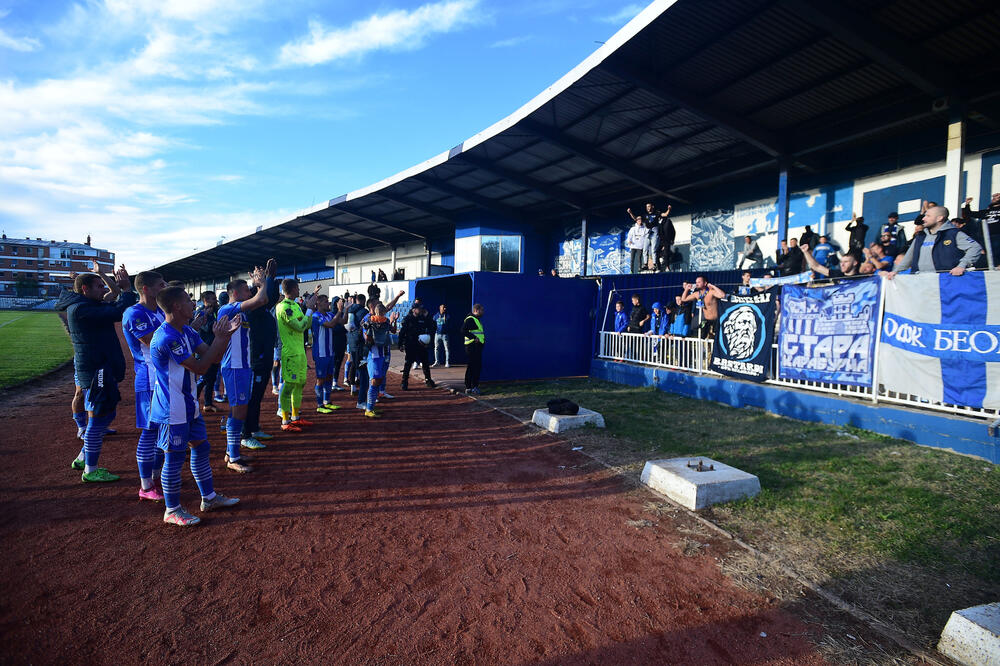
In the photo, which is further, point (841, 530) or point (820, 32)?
point (820, 32)

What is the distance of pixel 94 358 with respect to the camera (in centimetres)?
506

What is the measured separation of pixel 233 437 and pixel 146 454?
1.10 metres

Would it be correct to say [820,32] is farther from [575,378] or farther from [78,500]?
[78,500]

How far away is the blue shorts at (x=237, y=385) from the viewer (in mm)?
5547

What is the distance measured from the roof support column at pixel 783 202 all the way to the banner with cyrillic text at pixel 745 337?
609cm

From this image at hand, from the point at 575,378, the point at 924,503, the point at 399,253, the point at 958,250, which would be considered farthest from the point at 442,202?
the point at 924,503

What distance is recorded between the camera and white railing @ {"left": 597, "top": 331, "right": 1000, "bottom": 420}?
652cm

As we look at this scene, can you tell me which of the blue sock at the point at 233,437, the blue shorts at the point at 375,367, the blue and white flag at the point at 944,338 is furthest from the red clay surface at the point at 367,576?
the blue and white flag at the point at 944,338

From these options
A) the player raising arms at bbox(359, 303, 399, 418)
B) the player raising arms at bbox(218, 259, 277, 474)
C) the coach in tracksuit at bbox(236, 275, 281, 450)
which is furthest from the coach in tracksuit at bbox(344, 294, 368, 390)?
the player raising arms at bbox(218, 259, 277, 474)

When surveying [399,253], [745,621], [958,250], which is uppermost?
[399,253]

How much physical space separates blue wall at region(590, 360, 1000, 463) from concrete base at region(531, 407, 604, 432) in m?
3.37

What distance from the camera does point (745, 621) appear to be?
2982mm

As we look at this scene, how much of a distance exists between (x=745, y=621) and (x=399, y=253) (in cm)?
3029

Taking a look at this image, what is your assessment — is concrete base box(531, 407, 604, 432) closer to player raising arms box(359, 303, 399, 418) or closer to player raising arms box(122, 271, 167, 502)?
player raising arms box(359, 303, 399, 418)
